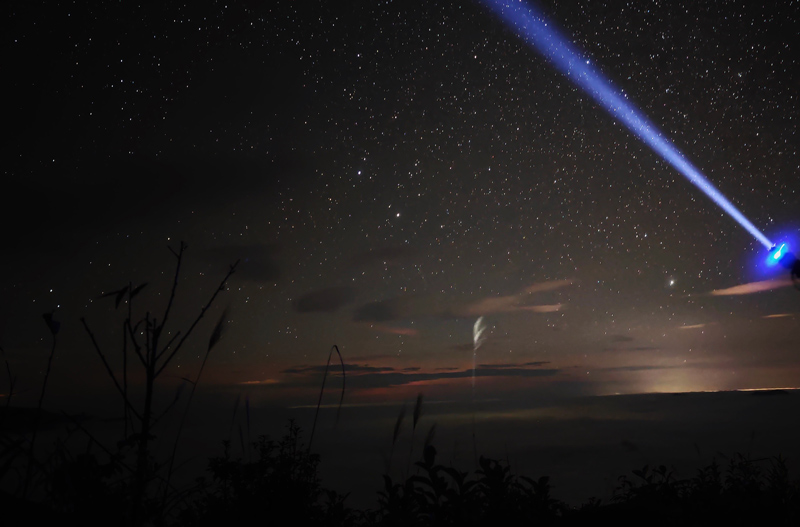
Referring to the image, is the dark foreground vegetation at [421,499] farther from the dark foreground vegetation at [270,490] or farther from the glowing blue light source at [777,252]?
the glowing blue light source at [777,252]

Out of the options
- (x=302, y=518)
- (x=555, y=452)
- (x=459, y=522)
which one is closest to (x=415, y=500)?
(x=459, y=522)

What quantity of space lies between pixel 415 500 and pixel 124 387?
139cm

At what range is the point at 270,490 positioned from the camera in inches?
113

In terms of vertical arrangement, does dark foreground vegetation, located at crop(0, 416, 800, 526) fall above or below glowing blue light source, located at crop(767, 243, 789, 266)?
below

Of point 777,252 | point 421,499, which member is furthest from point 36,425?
point 777,252

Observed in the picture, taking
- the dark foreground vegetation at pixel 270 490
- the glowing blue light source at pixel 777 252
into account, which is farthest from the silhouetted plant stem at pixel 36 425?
the glowing blue light source at pixel 777 252

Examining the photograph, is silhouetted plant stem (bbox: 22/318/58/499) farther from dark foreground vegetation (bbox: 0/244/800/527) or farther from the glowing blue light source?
the glowing blue light source

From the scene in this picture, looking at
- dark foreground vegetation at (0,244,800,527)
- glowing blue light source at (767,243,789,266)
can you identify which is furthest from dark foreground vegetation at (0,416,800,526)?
glowing blue light source at (767,243,789,266)

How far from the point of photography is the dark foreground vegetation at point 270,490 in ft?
4.35

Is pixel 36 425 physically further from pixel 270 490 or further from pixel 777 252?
pixel 777 252

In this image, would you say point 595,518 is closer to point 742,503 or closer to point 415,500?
point 742,503

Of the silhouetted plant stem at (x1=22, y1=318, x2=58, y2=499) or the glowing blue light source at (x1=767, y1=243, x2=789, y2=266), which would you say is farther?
the glowing blue light source at (x1=767, y1=243, x2=789, y2=266)

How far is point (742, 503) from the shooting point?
8.19 ft

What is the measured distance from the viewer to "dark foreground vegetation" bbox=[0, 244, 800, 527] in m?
1.33
